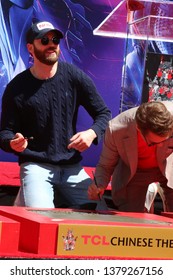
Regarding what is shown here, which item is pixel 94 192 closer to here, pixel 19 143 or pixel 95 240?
pixel 19 143

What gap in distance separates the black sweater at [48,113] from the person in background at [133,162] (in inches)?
6.1

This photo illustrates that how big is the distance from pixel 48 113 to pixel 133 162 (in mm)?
506

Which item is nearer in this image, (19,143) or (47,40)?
(19,143)

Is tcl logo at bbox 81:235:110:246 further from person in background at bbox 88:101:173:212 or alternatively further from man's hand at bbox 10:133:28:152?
man's hand at bbox 10:133:28:152

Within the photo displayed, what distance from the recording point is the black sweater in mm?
3557

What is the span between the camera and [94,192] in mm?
3316

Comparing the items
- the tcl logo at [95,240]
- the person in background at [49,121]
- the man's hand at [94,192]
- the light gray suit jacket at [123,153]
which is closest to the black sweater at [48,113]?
the person in background at [49,121]

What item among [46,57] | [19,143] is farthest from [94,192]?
[46,57]

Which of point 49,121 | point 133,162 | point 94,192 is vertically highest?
point 49,121

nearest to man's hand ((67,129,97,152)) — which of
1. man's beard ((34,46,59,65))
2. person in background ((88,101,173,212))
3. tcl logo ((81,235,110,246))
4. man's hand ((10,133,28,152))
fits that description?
person in background ((88,101,173,212))

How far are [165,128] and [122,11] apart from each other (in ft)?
10.1

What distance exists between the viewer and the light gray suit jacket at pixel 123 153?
10.8ft

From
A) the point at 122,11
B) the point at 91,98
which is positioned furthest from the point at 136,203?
the point at 122,11
